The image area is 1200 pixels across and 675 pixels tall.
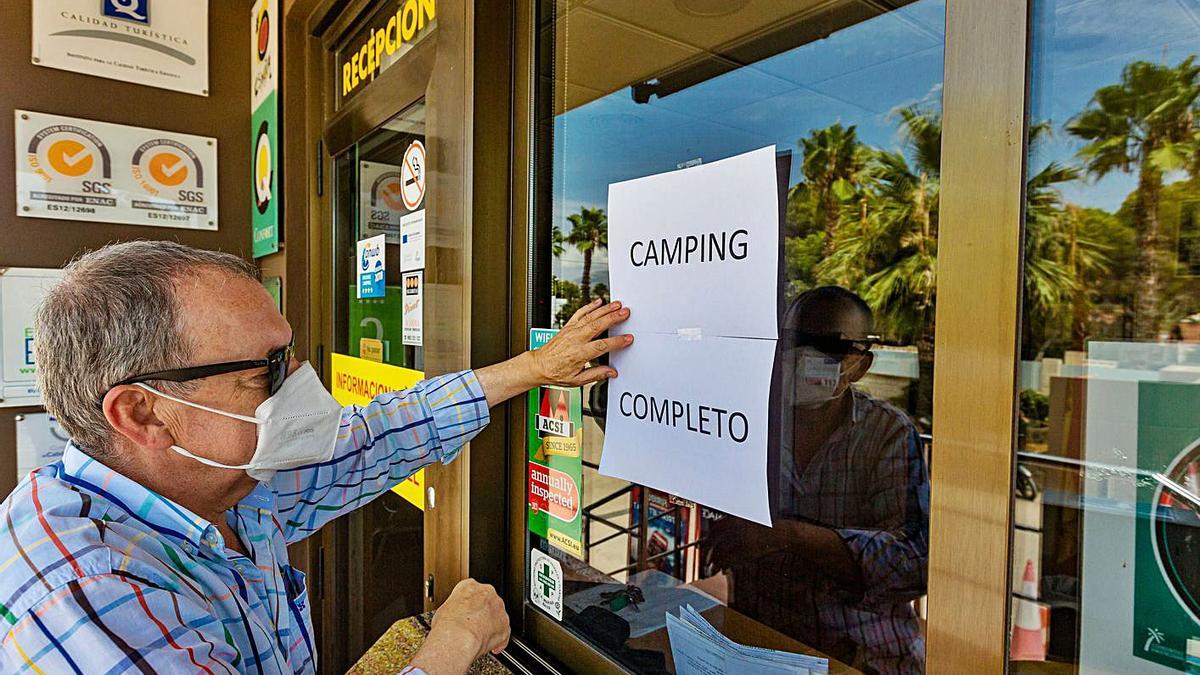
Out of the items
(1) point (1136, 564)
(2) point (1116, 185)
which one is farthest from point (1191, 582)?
(2) point (1116, 185)

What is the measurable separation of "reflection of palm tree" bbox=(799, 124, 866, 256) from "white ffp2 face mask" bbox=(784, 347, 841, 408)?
12cm

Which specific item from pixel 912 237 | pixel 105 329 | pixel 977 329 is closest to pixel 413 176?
pixel 105 329

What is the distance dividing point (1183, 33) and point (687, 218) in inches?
21.4

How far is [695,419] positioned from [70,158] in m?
2.47

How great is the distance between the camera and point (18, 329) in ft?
7.80

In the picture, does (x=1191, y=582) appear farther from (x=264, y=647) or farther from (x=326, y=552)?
(x=326, y=552)

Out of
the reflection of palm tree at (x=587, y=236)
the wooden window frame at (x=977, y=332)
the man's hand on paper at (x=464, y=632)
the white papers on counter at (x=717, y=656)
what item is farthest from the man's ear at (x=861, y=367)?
the man's hand on paper at (x=464, y=632)

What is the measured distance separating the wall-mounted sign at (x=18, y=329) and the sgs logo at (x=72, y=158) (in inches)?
12.7

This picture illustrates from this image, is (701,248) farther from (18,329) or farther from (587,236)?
(18,329)

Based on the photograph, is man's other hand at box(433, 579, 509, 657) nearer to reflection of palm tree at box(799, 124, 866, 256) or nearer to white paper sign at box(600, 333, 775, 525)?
white paper sign at box(600, 333, 775, 525)

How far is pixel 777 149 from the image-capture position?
0.87 metres

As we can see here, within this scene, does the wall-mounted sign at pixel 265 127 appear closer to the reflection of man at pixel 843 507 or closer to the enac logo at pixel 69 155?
the enac logo at pixel 69 155

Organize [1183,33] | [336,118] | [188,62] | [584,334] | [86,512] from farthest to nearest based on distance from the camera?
[188,62] < [336,118] < [584,334] < [86,512] < [1183,33]

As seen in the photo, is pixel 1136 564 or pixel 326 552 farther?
pixel 326 552
